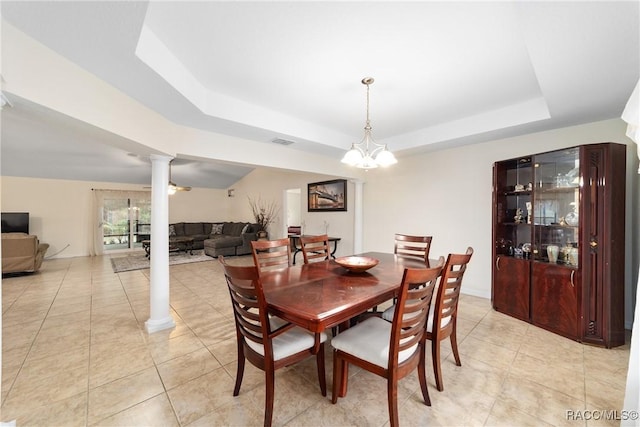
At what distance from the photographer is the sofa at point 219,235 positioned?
269 inches

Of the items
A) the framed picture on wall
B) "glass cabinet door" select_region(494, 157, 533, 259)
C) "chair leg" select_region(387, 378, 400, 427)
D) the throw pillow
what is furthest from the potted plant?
→ "chair leg" select_region(387, 378, 400, 427)

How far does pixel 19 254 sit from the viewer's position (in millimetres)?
4562

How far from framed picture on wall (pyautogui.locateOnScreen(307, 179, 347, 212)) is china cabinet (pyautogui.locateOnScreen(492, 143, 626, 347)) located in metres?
3.01

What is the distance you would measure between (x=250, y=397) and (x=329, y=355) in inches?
29.9

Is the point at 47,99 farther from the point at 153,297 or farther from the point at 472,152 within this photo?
the point at 472,152

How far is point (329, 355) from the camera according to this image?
2236 millimetres

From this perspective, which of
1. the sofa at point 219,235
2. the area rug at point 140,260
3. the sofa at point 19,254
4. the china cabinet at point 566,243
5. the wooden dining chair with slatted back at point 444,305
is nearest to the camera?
the wooden dining chair with slatted back at point 444,305

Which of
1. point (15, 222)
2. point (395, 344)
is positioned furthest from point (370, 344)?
point (15, 222)

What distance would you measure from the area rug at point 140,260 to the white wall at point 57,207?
137cm

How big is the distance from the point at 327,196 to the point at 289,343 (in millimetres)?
4672

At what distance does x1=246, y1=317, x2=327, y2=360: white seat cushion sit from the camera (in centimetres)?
152

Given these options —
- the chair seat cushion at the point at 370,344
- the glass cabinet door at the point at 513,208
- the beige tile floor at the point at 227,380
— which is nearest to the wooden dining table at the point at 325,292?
the chair seat cushion at the point at 370,344

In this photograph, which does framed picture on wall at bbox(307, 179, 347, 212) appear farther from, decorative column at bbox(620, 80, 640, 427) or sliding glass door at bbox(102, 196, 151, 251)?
sliding glass door at bbox(102, 196, 151, 251)

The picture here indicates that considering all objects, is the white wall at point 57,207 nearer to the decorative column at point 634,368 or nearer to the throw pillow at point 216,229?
the throw pillow at point 216,229
